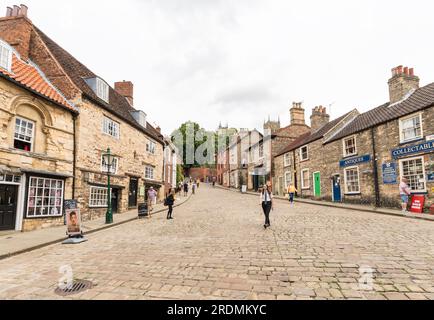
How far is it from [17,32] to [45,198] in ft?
29.8

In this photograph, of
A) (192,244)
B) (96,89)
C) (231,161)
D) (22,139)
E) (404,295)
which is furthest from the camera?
(231,161)

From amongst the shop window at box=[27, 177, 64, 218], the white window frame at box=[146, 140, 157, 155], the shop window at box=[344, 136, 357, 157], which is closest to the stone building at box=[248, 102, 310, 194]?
the shop window at box=[344, 136, 357, 157]

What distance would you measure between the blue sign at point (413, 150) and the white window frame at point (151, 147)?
1909 cm

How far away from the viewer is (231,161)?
50.8m

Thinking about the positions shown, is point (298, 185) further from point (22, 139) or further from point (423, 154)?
point (22, 139)

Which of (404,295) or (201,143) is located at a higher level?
(201,143)

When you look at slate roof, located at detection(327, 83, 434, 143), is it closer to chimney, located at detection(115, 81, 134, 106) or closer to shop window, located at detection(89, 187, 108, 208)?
shop window, located at detection(89, 187, 108, 208)

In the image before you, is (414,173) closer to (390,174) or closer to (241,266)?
(390,174)

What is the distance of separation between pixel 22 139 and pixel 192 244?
363 inches

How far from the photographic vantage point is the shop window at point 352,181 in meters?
17.9

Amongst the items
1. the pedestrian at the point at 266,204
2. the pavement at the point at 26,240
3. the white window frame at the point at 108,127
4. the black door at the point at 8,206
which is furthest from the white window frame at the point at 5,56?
the pedestrian at the point at 266,204

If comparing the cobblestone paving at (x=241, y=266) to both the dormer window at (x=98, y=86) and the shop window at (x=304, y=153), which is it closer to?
the dormer window at (x=98, y=86)
